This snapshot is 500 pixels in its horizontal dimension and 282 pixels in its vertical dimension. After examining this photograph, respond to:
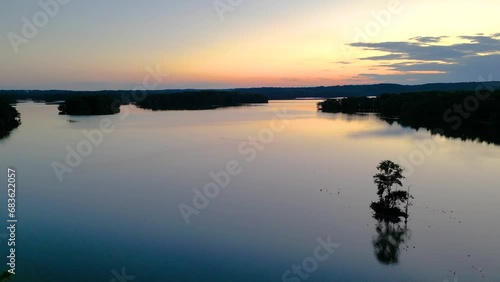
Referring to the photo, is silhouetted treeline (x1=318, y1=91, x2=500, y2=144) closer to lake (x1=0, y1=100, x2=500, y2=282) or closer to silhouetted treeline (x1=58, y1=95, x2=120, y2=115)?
lake (x1=0, y1=100, x2=500, y2=282)

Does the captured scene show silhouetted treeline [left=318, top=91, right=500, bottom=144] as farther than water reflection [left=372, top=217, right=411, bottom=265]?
Yes

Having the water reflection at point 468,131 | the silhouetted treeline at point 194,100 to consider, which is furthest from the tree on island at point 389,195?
the silhouetted treeline at point 194,100

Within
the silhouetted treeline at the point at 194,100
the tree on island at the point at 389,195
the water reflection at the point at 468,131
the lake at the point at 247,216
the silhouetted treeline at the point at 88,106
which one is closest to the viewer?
the lake at the point at 247,216

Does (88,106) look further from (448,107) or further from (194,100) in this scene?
(448,107)

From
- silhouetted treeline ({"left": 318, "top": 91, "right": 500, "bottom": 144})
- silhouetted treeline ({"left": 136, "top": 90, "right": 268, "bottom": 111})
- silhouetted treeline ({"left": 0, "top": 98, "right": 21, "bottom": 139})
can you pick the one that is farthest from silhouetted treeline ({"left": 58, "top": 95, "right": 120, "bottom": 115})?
silhouetted treeline ({"left": 318, "top": 91, "right": 500, "bottom": 144})

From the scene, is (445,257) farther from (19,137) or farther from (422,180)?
(19,137)

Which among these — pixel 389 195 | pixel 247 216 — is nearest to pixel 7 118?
pixel 247 216

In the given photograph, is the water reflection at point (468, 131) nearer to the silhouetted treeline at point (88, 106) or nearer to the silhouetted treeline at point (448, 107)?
the silhouetted treeline at point (448, 107)
